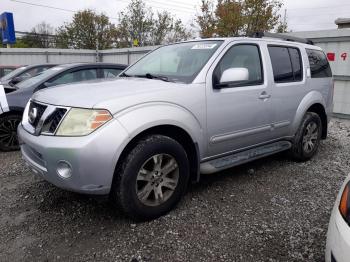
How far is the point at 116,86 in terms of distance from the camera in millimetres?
2943

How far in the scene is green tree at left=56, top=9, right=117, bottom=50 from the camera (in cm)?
3406

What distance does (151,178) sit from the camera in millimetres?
2799

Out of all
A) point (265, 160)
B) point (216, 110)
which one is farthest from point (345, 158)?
point (216, 110)

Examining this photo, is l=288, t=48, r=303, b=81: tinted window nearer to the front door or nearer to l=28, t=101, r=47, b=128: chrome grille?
the front door

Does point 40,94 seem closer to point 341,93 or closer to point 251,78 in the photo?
point 251,78

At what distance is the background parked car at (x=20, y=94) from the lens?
16.7ft

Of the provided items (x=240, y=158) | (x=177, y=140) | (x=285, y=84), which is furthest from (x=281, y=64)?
(x=177, y=140)

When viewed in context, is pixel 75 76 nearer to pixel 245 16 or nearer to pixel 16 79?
pixel 16 79

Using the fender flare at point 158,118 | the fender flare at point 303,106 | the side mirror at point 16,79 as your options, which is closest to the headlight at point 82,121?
the fender flare at point 158,118

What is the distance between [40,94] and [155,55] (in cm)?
158

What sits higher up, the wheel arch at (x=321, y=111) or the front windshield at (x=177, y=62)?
the front windshield at (x=177, y=62)

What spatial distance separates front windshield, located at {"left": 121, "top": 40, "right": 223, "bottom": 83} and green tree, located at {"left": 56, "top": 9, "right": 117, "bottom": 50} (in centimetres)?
3185

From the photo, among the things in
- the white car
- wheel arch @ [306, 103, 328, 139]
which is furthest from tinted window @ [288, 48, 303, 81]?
the white car

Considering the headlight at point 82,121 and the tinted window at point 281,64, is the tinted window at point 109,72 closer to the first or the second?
the tinted window at point 281,64
